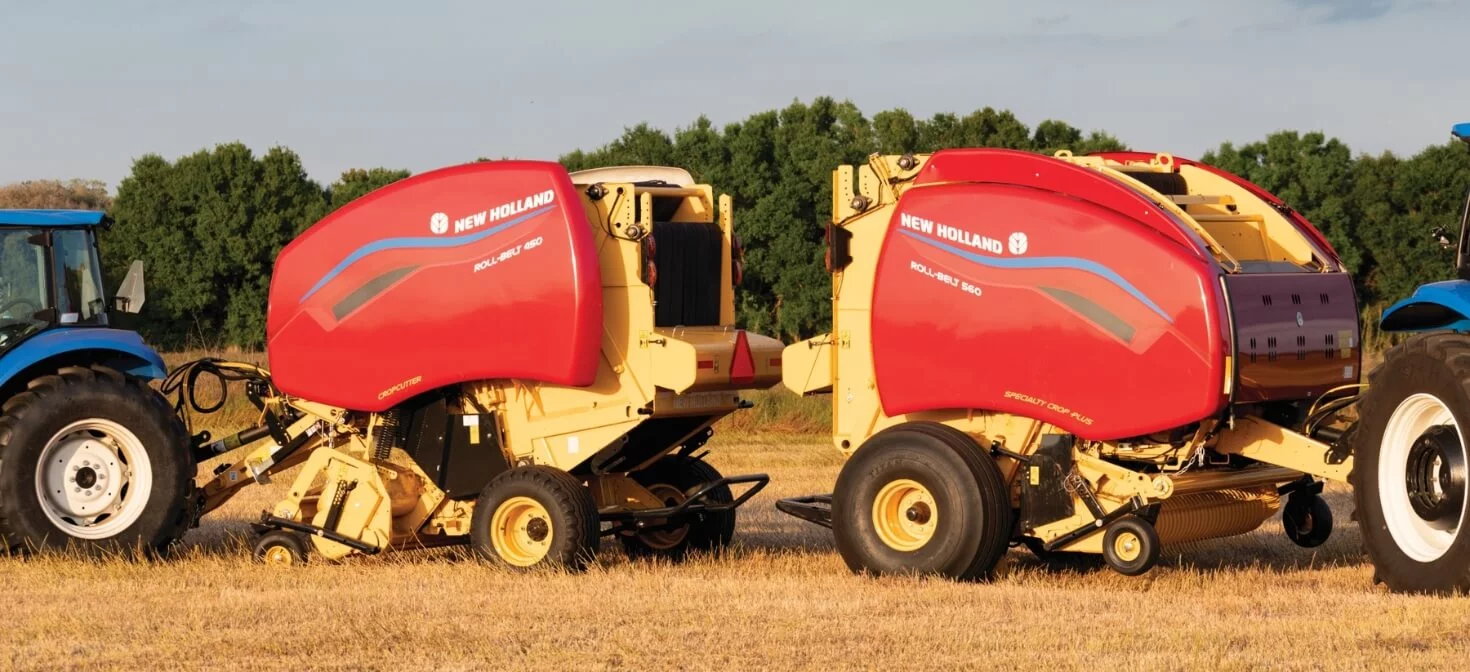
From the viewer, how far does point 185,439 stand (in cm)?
1177

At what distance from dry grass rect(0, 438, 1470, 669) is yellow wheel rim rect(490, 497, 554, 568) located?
24 cm

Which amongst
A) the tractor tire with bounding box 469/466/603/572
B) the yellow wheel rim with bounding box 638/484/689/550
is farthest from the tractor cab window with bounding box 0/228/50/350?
the yellow wheel rim with bounding box 638/484/689/550

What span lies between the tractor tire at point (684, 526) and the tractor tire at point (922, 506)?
1.78m

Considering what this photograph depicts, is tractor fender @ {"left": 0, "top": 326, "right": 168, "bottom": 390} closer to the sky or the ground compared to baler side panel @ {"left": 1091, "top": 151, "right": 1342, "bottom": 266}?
closer to the ground

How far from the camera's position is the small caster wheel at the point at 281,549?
11.8m

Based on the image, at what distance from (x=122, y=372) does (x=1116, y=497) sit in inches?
244

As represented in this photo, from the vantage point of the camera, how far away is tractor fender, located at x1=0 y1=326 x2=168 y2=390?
1165 centimetres

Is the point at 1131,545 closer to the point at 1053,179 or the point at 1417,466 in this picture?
the point at 1417,466

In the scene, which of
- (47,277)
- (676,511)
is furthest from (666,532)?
(47,277)

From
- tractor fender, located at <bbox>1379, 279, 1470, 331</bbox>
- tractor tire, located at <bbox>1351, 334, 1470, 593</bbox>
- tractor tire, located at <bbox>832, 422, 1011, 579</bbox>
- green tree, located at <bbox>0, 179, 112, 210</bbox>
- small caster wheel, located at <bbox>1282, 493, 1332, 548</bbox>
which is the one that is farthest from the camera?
green tree, located at <bbox>0, 179, 112, 210</bbox>

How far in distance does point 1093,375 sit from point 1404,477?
1.67m

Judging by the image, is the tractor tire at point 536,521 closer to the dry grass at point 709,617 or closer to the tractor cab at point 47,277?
the dry grass at point 709,617

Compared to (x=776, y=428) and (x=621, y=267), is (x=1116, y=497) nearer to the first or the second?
(x=621, y=267)

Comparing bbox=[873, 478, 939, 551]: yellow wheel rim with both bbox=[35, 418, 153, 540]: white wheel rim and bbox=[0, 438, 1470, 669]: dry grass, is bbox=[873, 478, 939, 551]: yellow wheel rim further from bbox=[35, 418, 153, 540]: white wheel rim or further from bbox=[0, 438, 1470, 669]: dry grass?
bbox=[35, 418, 153, 540]: white wheel rim
